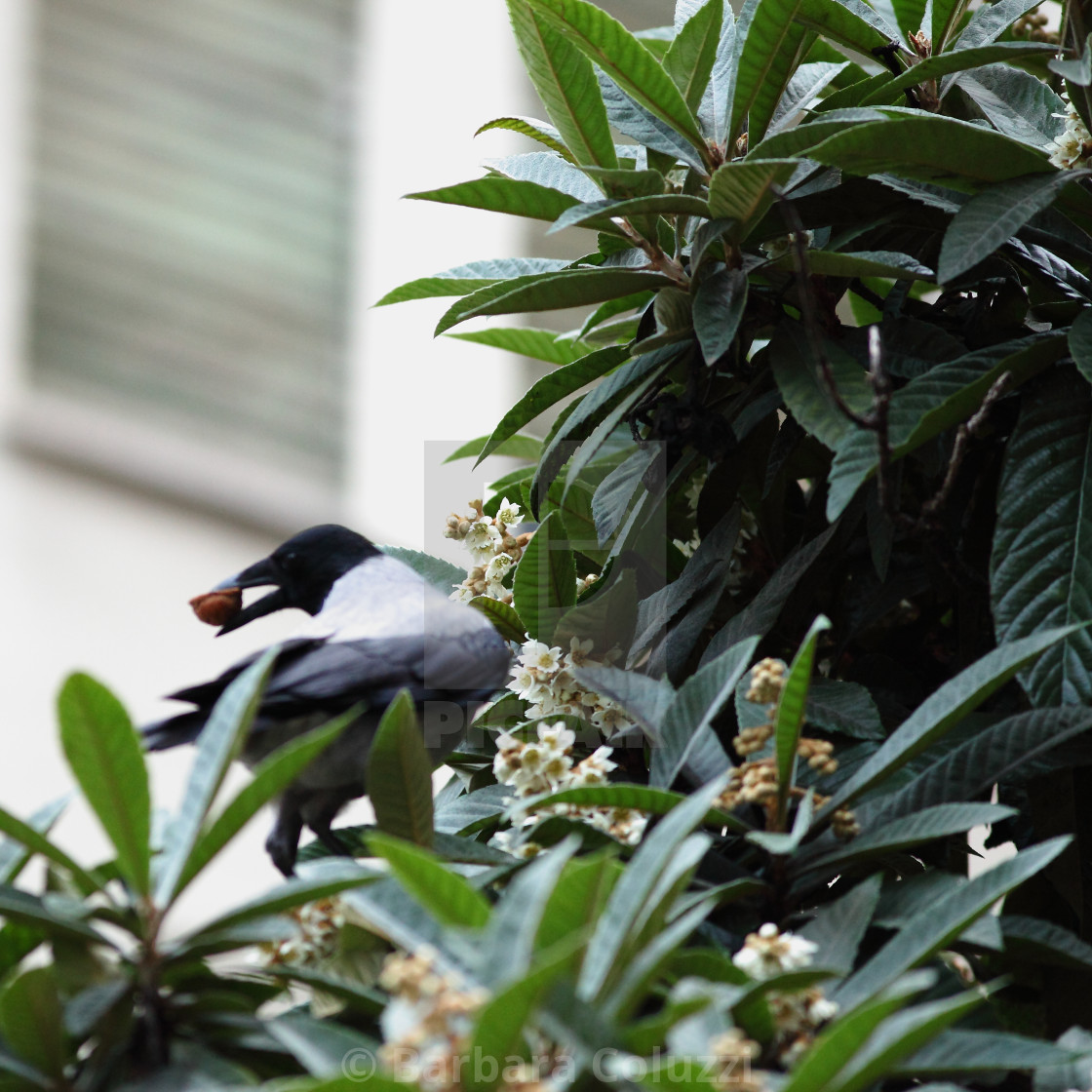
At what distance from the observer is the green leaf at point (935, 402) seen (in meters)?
0.83

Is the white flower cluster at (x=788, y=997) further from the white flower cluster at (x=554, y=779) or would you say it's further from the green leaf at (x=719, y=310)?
the green leaf at (x=719, y=310)

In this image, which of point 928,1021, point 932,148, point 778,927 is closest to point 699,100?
point 932,148

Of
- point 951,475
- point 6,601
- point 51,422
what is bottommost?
point 6,601

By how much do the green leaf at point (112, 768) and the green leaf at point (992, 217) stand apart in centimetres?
55

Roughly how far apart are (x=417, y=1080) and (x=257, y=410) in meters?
2.84

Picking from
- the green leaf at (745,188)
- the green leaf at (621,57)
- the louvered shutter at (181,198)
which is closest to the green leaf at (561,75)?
the green leaf at (621,57)

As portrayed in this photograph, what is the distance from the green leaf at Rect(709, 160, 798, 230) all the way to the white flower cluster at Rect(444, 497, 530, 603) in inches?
10.6

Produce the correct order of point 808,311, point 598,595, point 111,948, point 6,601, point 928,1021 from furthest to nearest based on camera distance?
point 6,601 → point 598,595 → point 808,311 → point 111,948 → point 928,1021

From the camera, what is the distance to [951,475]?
79cm

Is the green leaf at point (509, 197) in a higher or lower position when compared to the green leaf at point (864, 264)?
higher

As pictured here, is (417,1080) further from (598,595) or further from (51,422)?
(51,422)

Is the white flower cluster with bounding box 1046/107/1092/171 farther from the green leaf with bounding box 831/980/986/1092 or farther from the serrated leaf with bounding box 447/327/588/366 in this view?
the green leaf with bounding box 831/980/986/1092

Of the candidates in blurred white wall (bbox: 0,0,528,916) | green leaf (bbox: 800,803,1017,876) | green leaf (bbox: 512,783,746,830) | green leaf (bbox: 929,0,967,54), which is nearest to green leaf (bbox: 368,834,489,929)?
green leaf (bbox: 512,783,746,830)

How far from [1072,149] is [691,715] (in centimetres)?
51
